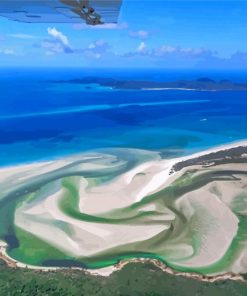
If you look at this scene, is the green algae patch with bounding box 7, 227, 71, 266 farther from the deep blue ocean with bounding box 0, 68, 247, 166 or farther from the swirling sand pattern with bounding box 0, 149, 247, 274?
the deep blue ocean with bounding box 0, 68, 247, 166

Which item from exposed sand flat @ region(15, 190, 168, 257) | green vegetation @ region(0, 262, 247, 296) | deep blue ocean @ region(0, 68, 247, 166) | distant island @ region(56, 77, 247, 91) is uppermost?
distant island @ region(56, 77, 247, 91)

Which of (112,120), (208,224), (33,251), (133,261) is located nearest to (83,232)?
(33,251)

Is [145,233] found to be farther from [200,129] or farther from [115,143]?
[200,129]

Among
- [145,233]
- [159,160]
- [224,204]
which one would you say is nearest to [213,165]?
[159,160]

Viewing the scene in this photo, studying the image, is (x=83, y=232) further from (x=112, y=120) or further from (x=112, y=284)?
(x=112, y=120)

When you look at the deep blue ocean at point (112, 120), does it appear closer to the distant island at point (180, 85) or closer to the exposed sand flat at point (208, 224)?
the distant island at point (180, 85)

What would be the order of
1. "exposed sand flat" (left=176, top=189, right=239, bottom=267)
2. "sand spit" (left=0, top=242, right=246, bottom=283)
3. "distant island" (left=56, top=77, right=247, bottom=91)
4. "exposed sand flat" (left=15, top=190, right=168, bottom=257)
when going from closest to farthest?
"sand spit" (left=0, top=242, right=246, bottom=283), "exposed sand flat" (left=176, top=189, right=239, bottom=267), "exposed sand flat" (left=15, top=190, right=168, bottom=257), "distant island" (left=56, top=77, right=247, bottom=91)

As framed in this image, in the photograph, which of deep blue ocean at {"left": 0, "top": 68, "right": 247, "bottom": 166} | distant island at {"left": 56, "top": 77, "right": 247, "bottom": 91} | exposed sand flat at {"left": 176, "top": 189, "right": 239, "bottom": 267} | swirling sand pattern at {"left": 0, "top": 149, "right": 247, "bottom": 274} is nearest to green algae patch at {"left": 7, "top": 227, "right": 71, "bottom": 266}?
swirling sand pattern at {"left": 0, "top": 149, "right": 247, "bottom": 274}
